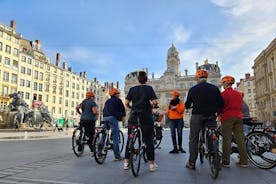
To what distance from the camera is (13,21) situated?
55750 millimetres

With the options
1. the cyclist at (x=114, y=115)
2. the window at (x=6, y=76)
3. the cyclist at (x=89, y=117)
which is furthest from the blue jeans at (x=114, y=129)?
the window at (x=6, y=76)

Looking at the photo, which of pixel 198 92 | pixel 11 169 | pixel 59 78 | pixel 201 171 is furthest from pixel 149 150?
pixel 59 78

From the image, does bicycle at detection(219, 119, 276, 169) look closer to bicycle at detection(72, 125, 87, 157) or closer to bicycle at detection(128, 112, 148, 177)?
Result: bicycle at detection(128, 112, 148, 177)

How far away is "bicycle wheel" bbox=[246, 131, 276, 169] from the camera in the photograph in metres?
5.48

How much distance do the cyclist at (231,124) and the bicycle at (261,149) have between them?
14.1 inches

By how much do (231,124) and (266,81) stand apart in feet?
Answer: 172

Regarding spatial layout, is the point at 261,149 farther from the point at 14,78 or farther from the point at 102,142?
the point at 14,78

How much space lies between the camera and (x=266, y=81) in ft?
168

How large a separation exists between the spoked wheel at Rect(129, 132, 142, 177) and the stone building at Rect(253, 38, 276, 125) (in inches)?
1773

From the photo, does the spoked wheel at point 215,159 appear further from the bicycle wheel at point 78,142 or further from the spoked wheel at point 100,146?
the bicycle wheel at point 78,142

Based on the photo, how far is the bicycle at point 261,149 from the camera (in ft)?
17.9

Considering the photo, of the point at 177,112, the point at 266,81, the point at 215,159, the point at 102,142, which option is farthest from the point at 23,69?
the point at 215,159

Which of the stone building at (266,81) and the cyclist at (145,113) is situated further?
the stone building at (266,81)

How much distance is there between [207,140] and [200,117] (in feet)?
1.72
